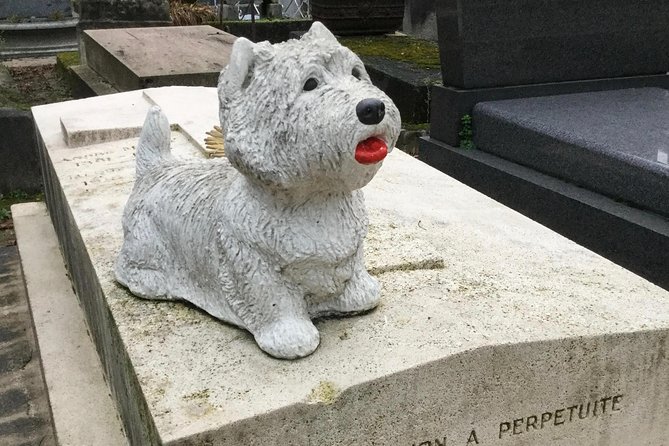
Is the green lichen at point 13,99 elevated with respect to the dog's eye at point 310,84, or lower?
lower

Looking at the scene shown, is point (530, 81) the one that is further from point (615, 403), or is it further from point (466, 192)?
point (615, 403)

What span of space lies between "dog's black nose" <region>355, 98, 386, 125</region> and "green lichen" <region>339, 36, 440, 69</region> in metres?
6.65

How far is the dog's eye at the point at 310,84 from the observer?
188 centimetres

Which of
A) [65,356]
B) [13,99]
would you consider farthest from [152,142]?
[13,99]

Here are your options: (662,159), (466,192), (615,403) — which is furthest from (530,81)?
(615,403)

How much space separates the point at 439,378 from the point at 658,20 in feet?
16.5

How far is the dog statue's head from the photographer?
1.80 meters

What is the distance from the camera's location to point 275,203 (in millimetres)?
2061

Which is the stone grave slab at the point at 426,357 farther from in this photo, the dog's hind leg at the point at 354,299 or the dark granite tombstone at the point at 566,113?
the dark granite tombstone at the point at 566,113

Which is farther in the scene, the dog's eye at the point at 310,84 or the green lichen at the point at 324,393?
the green lichen at the point at 324,393

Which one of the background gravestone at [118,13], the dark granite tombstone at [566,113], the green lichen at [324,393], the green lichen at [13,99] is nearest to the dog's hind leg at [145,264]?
the green lichen at [324,393]

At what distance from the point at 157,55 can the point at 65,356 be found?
13.6ft

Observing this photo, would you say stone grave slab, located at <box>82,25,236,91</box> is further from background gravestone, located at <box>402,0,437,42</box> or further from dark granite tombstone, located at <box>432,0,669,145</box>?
background gravestone, located at <box>402,0,437,42</box>

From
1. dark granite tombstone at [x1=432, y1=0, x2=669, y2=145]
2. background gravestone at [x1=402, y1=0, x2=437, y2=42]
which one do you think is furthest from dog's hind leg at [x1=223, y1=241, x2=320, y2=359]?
background gravestone at [x1=402, y1=0, x2=437, y2=42]
